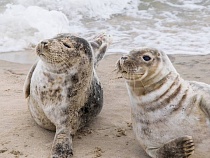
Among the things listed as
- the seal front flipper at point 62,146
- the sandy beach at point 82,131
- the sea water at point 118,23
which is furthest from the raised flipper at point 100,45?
the sea water at point 118,23

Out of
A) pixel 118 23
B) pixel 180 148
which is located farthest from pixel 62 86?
→ pixel 118 23

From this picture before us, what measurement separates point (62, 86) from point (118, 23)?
619 cm

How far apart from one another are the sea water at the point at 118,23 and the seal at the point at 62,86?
11.5ft

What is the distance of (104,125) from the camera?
4719 mm

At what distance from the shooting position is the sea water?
8.28m

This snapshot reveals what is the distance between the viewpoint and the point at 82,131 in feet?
15.0

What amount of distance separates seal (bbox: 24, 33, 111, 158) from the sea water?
351 cm

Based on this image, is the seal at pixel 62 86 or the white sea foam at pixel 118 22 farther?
the white sea foam at pixel 118 22

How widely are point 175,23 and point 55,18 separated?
Result: 248cm

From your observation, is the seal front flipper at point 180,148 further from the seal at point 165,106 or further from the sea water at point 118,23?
the sea water at point 118,23

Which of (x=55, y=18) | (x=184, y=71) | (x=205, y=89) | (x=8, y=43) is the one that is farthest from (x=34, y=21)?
(x=205, y=89)

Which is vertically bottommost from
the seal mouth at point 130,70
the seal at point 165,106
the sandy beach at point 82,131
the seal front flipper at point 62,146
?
the sandy beach at point 82,131

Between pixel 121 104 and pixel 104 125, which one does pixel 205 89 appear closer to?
pixel 104 125

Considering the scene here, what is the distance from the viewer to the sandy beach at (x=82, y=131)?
409cm
